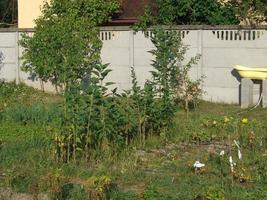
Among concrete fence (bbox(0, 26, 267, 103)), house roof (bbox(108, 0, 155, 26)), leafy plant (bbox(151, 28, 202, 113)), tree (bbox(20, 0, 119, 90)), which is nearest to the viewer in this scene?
leafy plant (bbox(151, 28, 202, 113))

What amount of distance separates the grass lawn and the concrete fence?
341 centimetres

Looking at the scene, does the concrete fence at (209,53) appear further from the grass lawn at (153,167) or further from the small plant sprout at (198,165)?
the small plant sprout at (198,165)

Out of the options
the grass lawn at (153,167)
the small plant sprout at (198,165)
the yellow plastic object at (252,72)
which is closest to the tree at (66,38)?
the yellow plastic object at (252,72)

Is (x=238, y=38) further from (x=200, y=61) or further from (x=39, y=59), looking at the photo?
(x=39, y=59)

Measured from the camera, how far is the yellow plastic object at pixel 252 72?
13.4m

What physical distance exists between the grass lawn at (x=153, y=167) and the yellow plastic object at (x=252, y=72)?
285 centimetres

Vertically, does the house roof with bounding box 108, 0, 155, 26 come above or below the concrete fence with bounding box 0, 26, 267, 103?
above

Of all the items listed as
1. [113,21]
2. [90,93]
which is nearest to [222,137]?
[90,93]

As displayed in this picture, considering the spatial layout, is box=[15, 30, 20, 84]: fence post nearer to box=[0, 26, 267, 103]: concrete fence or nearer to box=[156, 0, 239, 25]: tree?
box=[0, 26, 267, 103]: concrete fence

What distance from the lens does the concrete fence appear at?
14.0 m

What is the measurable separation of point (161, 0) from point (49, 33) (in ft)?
10.0

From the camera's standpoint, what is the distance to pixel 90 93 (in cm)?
796

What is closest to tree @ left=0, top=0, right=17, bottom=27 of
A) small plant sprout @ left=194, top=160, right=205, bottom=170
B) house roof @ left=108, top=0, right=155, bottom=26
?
house roof @ left=108, top=0, right=155, bottom=26

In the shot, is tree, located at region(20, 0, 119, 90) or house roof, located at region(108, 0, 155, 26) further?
house roof, located at region(108, 0, 155, 26)
